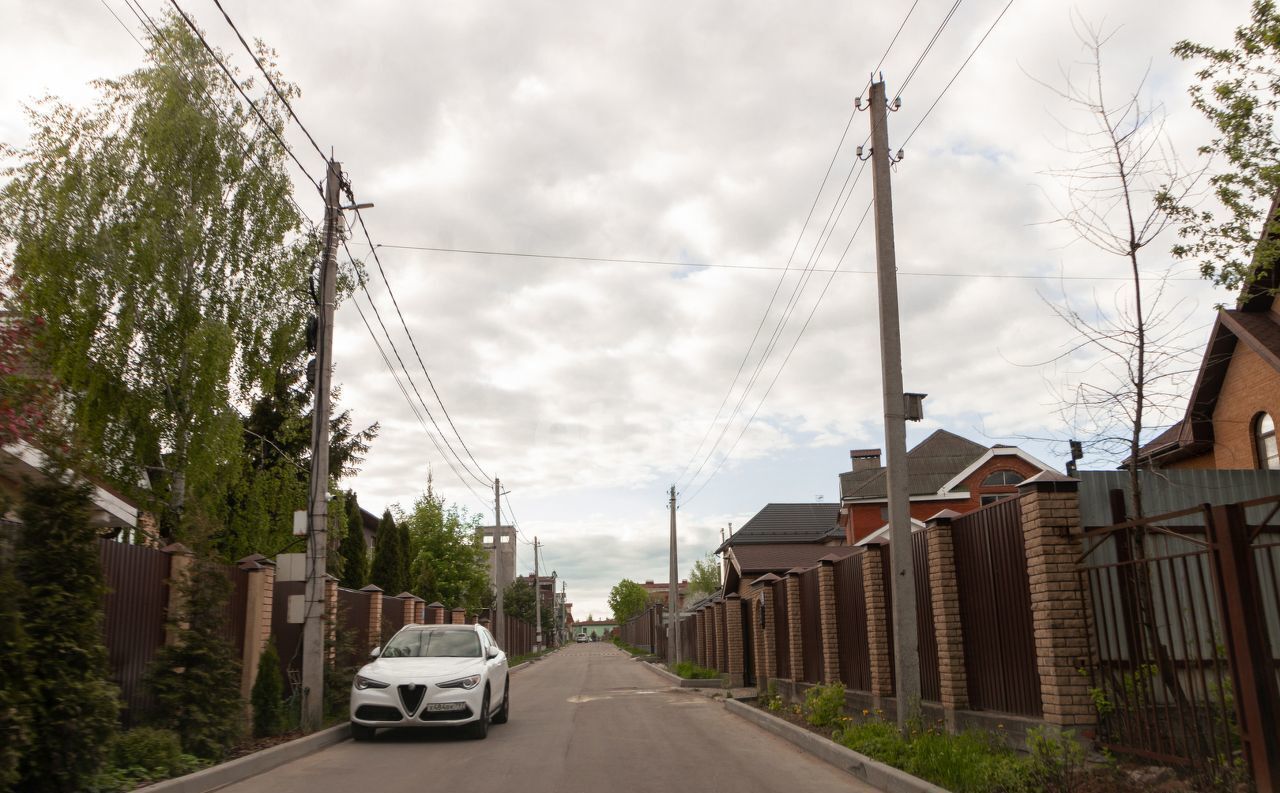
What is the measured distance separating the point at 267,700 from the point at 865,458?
48.5 meters

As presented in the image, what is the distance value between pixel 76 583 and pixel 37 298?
1246 centimetres

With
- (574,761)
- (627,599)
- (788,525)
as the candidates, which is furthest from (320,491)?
(627,599)

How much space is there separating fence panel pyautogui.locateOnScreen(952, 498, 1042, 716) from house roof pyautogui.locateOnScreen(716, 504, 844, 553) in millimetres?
38914

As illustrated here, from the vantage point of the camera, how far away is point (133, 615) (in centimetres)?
1047

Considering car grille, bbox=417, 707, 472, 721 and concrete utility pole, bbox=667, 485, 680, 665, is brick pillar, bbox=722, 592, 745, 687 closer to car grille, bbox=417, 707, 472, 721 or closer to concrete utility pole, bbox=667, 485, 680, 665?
concrete utility pole, bbox=667, 485, 680, 665

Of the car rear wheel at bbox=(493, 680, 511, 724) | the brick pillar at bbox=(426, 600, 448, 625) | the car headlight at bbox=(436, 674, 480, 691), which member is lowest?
the car rear wheel at bbox=(493, 680, 511, 724)

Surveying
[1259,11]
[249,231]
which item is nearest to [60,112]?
[249,231]

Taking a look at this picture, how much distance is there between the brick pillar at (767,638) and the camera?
69.9 feet

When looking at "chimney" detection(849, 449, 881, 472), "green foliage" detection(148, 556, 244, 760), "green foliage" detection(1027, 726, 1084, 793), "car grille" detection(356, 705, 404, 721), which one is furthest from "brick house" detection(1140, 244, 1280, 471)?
"chimney" detection(849, 449, 881, 472)

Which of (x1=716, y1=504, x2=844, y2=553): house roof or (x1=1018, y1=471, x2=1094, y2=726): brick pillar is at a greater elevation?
(x1=716, y1=504, x2=844, y2=553): house roof

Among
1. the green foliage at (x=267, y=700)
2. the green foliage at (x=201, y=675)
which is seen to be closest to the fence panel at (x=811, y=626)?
the green foliage at (x=267, y=700)

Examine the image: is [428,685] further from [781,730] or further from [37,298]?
[37,298]

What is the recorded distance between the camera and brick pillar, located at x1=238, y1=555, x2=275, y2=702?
1340cm

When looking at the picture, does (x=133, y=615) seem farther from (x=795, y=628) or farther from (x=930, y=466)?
(x=930, y=466)
